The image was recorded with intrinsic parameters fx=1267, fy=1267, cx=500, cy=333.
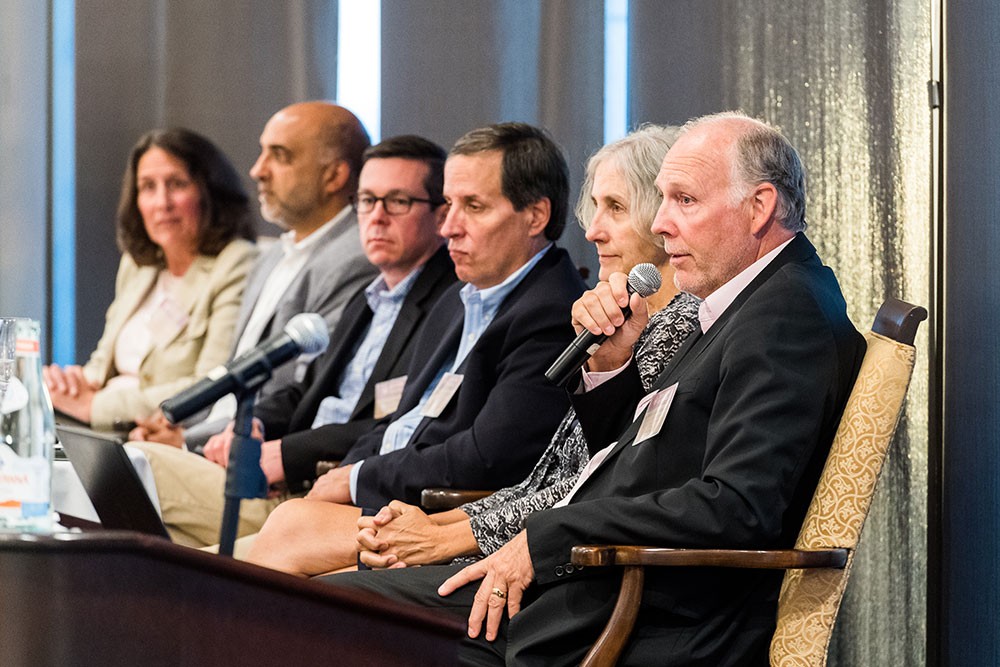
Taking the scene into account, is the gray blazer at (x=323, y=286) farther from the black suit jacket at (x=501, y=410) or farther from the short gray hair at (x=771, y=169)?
the short gray hair at (x=771, y=169)

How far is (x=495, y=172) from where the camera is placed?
3.15 m

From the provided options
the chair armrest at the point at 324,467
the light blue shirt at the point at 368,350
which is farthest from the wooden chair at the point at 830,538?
the light blue shirt at the point at 368,350

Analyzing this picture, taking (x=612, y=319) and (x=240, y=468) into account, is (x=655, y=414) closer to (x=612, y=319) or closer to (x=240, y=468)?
(x=612, y=319)

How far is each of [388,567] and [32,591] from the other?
1.23 metres

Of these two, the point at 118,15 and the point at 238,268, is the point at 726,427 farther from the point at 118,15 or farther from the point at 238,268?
the point at 118,15

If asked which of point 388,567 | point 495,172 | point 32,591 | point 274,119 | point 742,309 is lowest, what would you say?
point 388,567

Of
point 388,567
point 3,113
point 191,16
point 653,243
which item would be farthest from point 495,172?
point 3,113

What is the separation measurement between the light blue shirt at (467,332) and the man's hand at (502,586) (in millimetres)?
1057

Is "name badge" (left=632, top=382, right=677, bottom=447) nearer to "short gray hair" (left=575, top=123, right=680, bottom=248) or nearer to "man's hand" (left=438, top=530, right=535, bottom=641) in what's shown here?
"man's hand" (left=438, top=530, right=535, bottom=641)

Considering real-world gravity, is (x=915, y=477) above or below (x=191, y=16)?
below

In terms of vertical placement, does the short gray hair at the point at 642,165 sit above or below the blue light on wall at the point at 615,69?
below

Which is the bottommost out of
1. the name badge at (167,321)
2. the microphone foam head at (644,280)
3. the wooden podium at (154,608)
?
the wooden podium at (154,608)

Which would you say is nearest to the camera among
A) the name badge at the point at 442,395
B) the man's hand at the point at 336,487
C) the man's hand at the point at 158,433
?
the name badge at the point at 442,395

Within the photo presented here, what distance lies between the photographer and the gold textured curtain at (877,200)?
280 cm
